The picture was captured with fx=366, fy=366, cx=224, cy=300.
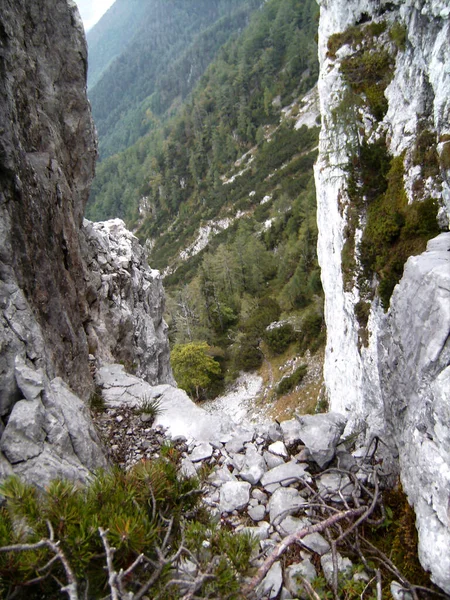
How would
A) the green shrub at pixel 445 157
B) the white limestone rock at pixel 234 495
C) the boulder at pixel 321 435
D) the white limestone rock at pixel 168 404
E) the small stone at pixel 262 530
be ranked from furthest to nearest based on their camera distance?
the green shrub at pixel 445 157 < the white limestone rock at pixel 168 404 < the boulder at pixel 321 435 < the white limestone rock at pixel 234 495 < the small stone at pixel 262 530

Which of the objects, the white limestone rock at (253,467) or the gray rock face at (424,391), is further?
the white limestone rock at (253,467)

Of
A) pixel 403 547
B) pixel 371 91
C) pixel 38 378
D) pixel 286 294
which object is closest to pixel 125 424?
pixel 38 378

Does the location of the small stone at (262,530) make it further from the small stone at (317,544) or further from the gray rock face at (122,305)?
the gray rock face at (122,305)

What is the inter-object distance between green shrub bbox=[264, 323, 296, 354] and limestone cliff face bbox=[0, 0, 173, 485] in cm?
2438

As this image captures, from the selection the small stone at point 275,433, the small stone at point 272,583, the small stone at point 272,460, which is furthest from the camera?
the small stone at point 275,433

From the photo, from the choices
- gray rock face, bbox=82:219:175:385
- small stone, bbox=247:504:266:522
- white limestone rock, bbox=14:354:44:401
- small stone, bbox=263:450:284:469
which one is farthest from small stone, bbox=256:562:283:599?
gray rock face, bbox=82:219:175:385

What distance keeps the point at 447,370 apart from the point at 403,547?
85.9 inches

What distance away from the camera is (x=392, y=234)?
14.0 m

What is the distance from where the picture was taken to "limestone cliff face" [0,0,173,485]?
5148mm

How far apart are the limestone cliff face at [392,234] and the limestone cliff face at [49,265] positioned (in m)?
4.42

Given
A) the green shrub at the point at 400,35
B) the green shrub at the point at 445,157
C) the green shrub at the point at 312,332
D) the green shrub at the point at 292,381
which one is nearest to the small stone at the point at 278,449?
the green shrub at the point at 445,157

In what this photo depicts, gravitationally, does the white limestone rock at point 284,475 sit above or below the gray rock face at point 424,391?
below

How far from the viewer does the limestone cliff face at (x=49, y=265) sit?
5.15 meters

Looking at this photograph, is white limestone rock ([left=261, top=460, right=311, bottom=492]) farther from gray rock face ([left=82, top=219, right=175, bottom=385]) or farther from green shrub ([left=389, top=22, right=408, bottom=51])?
green shrub ([left=389, top=22, right=408, bottom=51])
